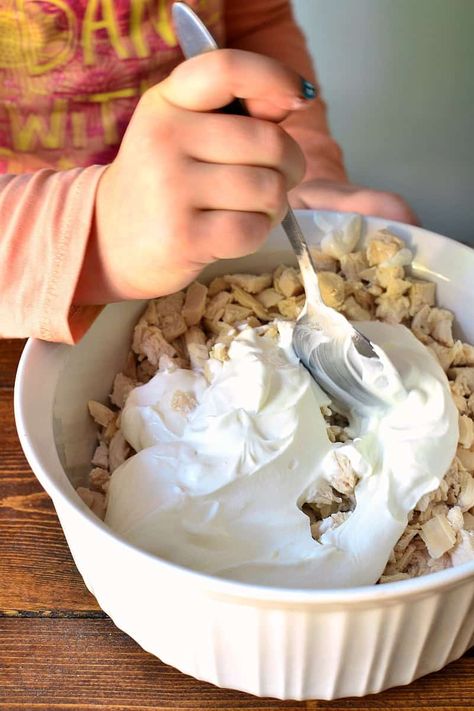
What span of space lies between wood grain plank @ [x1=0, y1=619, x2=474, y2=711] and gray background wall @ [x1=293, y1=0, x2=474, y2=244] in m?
0.79

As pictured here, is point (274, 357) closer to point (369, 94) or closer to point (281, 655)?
point (281, 655)

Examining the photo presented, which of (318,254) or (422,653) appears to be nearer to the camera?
(422,653)

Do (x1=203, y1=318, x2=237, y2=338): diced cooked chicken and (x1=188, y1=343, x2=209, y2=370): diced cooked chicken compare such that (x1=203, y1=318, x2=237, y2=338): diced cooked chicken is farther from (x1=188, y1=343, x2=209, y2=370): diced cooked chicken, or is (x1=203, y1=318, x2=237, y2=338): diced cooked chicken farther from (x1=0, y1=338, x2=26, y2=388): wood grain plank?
(x1=0, y1=338, x2=26, y2=388): wood grain plank

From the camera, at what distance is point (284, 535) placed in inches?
16.9

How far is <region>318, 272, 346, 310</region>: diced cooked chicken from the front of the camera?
1.82 ft

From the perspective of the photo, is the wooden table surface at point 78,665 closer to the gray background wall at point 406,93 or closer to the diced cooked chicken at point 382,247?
the diced cooked chicken at point 382,247

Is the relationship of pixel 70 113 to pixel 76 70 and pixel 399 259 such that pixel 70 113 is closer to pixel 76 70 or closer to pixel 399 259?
pixel 76 70

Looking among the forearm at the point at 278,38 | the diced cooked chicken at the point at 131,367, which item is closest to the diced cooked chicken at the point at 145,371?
the diced cooked chicken at the point at 131,367

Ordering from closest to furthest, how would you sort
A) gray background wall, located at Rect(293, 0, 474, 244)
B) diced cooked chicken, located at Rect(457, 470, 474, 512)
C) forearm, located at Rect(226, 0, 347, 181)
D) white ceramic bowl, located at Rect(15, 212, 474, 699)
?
white ceramic bowl, located at Rect(15, 212, 474, 699) < diced cooked chicken, located at Rect(457, 470, 474, 512) < forearm, located at Rect(226, 0, 347, 181) < gray background wall, located at Rect(293, 0, 474, 244)

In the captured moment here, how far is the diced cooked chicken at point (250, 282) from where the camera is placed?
59 cm

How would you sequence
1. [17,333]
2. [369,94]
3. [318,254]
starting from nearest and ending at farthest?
[17,333]
[318,254]
[369,94]

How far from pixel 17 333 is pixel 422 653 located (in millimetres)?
A: 302

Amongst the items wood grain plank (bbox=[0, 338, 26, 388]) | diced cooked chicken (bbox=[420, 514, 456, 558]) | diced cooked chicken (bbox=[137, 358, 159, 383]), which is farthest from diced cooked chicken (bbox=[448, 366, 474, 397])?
wood grain plank (bbox=[0, 338, 26, 388])

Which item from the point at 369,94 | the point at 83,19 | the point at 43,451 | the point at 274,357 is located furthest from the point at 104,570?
the point at 369,94
